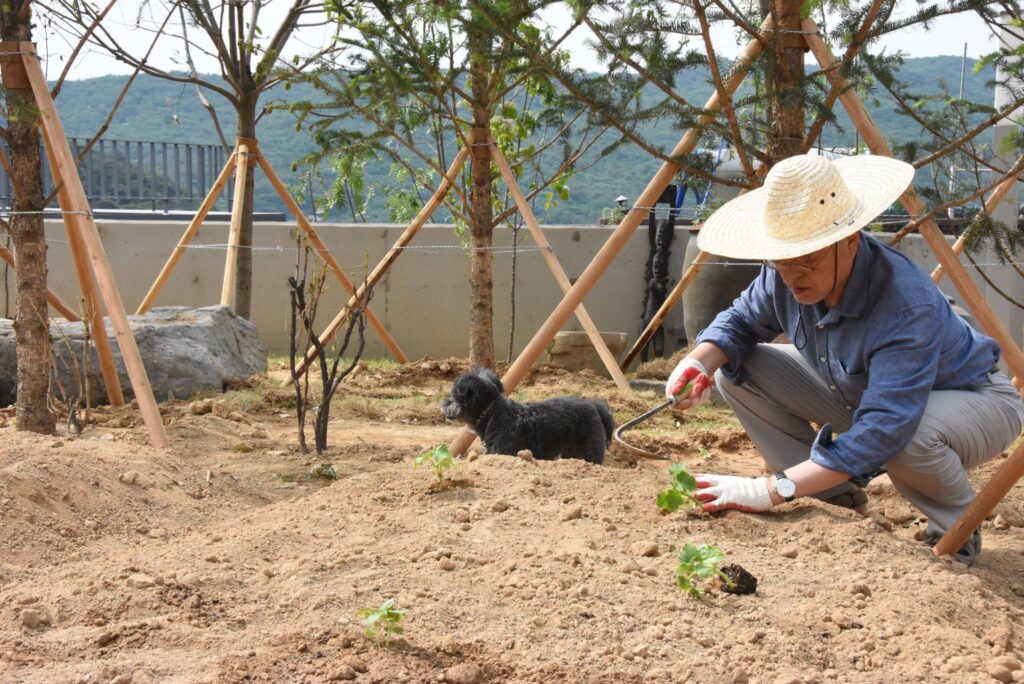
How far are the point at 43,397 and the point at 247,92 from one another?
163 inches

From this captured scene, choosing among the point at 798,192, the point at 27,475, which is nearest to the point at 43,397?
the point at 27,475

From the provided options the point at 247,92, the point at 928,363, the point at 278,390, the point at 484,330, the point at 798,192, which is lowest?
the point at 278,390

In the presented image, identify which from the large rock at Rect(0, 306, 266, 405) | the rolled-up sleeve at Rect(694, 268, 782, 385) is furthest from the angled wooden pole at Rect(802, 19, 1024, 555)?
the large rock at Rect(0, 306, 266, 405)

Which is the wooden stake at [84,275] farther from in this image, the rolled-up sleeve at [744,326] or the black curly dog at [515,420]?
the rolled-up sleeve at [744,326]

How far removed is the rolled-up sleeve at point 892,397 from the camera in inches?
123

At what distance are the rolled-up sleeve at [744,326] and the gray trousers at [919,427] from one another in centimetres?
6

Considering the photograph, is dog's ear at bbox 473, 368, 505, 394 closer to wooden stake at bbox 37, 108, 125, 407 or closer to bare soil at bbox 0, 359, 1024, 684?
bare soil at bbox 0, 359, 1024, 684

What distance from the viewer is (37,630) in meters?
2.87

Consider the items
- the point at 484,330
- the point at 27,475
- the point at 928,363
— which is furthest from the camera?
the point at 484,330

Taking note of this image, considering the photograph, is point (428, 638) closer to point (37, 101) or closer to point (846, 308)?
point (846, 308)

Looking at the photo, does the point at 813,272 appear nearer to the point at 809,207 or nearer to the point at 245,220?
the point at 809,207

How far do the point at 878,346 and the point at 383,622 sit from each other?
5.60 feet

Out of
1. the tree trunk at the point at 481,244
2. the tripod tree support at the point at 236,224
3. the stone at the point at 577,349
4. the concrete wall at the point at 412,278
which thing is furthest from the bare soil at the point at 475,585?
the concrete wall at the point at 412,278

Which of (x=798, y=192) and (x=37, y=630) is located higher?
(x=798, y=192)
